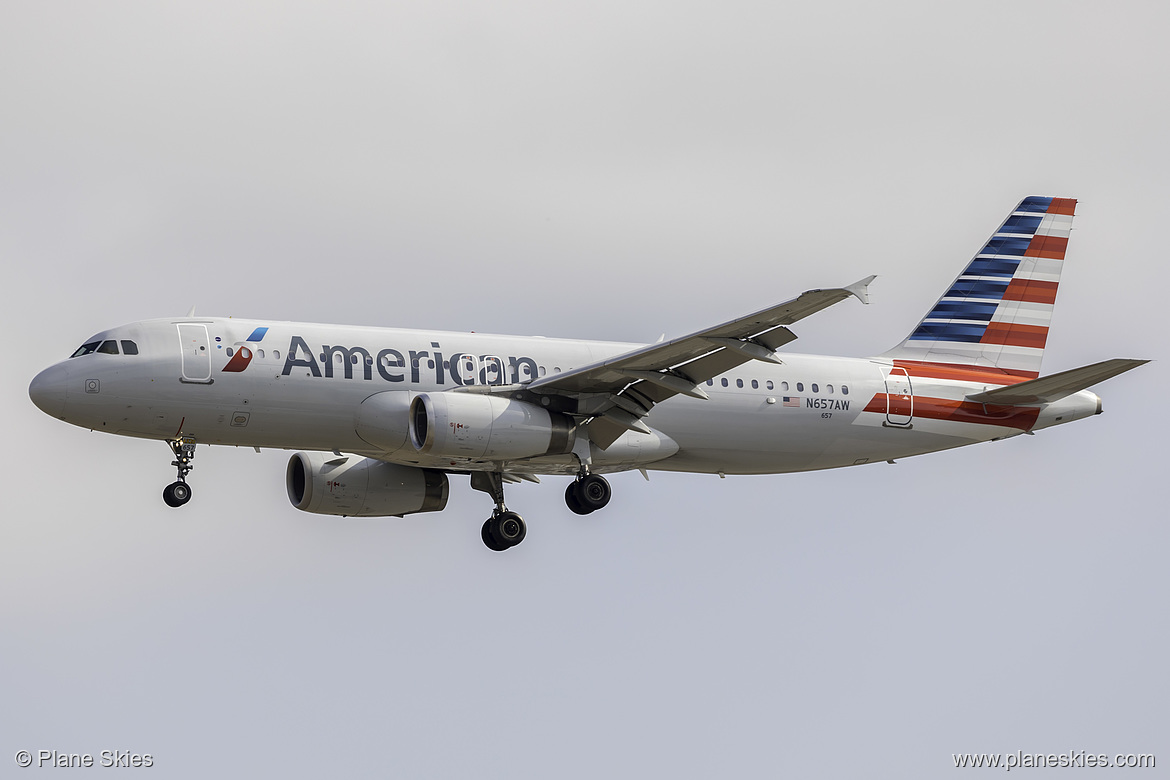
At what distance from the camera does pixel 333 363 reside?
34062mm

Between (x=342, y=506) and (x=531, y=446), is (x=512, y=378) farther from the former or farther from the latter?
(x=342, y=506)

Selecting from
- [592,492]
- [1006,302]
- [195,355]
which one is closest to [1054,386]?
[1006,302]

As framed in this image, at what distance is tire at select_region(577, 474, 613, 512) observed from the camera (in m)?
36.0

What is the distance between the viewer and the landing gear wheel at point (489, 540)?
128ft

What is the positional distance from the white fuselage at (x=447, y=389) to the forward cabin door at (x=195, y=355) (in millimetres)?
30

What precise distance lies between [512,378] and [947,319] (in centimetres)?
1325

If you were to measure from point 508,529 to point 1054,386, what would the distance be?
547 inches

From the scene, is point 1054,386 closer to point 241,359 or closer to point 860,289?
point 860,289

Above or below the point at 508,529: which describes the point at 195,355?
above

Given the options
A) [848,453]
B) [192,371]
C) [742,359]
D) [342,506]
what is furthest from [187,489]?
[848,453]

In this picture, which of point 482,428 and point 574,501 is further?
point 574,501

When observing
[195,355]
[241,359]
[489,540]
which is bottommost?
[489,540]

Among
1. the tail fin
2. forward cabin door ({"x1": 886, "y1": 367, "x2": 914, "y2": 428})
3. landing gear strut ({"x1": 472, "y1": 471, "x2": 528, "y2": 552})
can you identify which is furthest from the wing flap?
the tail fin

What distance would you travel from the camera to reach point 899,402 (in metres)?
39.0
